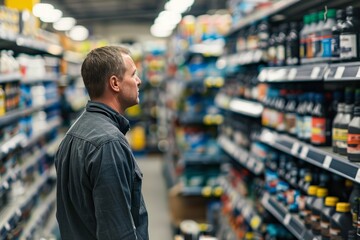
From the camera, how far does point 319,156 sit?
2957mm

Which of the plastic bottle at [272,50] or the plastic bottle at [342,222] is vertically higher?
the plastic bottle at [272,50]

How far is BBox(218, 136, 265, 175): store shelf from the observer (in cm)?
470

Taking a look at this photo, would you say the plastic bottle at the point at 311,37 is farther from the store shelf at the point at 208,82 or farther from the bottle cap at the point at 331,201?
the store shelf at the point at 208,82

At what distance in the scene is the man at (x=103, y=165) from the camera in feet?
7.32

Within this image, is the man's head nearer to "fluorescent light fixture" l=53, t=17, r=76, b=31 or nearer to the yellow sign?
the yellow sign

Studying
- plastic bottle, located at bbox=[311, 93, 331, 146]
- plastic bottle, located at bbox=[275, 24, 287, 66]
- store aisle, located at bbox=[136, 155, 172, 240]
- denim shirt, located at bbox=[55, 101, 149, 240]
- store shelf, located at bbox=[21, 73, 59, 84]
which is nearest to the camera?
denim shirt, located at bbox=[55, 101, 149, 240]

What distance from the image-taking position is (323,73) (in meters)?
2.90

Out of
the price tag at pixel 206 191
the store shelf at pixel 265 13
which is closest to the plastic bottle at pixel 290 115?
the store shelf at pixel 265 13

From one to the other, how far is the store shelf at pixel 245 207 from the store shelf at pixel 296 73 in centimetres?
122

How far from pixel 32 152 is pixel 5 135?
193 centimetres

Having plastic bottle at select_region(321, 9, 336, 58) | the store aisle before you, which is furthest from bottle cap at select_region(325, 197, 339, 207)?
the store aisle

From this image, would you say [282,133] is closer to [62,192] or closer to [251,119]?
[251,119]

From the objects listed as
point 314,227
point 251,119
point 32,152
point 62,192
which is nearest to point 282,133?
point 314,227

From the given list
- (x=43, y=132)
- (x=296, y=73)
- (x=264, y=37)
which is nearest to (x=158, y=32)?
(x=43, y=132)
